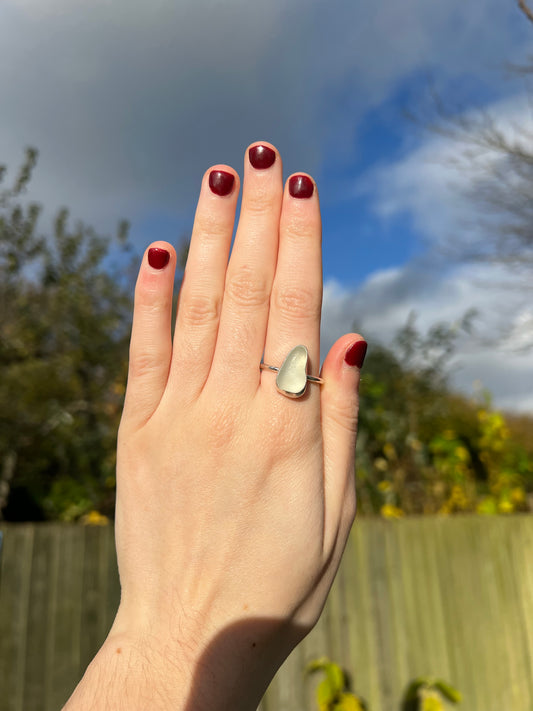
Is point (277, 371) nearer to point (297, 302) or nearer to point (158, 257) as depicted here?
point (297, 302)

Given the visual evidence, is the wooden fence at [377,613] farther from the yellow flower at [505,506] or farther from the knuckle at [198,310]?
the knuckle at [198,310]

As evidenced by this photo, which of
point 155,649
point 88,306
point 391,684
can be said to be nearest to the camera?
point 155,649

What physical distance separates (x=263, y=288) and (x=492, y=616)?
3.58 m

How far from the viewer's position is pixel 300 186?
1.35 meters

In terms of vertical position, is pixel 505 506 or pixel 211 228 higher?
pixel 211 228

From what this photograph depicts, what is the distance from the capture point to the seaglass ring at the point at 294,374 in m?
1.18

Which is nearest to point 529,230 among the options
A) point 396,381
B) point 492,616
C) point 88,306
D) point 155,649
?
point 396,381

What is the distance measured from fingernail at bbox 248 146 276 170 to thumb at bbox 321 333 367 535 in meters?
0.49

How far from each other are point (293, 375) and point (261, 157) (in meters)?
0.57

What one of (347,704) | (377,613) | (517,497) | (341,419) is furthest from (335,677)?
(517,497)

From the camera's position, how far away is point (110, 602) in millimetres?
2793

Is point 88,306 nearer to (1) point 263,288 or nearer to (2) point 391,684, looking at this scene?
(2) point 391,684

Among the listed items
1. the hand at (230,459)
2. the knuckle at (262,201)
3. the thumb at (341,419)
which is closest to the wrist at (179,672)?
the hand at (230,459)

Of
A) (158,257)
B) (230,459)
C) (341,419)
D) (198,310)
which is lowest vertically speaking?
(230,459)
